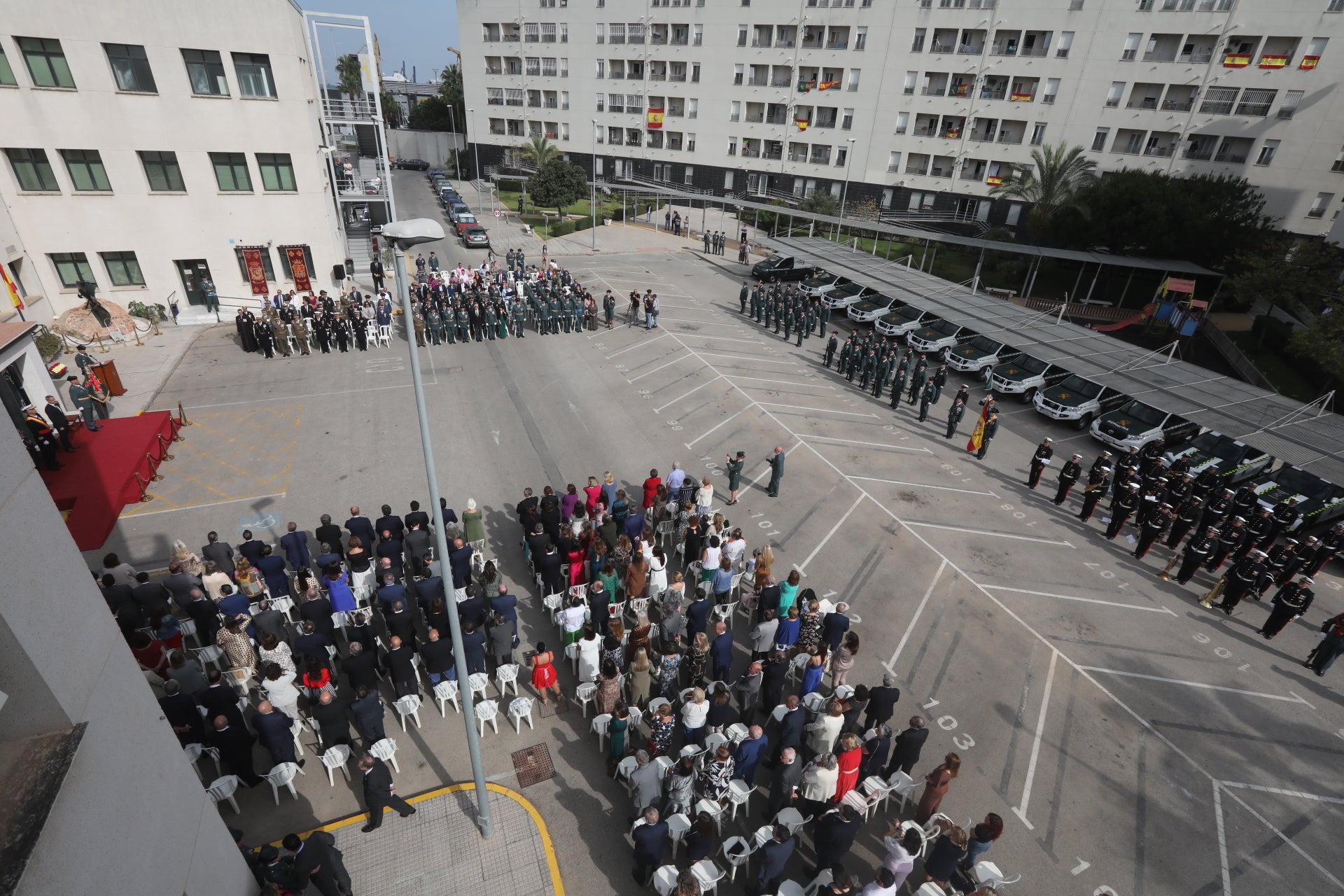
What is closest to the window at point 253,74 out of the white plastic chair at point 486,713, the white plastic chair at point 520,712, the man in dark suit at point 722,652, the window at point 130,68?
the window at point 130,68

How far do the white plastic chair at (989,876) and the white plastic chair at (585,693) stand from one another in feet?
18.1

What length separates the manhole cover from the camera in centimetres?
917

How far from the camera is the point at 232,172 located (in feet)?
83.6

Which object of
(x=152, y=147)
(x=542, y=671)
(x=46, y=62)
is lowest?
(x=542, y=671)

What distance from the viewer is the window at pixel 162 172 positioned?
24.0m

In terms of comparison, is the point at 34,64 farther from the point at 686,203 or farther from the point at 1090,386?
the point at 686,203

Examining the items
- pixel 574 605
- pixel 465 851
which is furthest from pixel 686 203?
pixel 465 851

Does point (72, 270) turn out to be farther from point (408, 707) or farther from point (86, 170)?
point (408, 707)

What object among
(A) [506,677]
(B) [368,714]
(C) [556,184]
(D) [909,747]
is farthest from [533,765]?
(C) [556,184]

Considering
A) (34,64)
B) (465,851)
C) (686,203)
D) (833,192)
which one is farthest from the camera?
(686,203)

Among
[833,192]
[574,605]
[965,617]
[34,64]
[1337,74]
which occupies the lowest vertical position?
[965,617]

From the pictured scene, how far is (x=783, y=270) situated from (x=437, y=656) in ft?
101

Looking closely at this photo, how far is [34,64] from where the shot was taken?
21.7 m

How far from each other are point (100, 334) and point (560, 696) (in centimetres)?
2404
